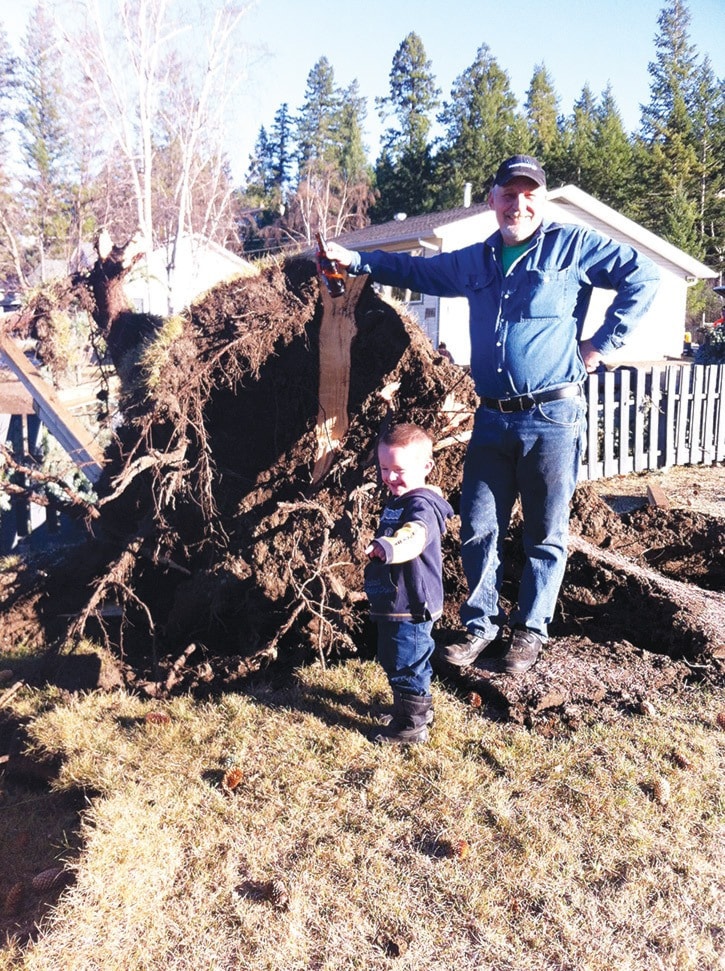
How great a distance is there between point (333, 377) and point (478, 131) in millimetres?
52171

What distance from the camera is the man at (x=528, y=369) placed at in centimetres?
344

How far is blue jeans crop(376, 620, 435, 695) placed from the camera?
3.30 meters

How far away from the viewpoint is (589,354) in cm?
349

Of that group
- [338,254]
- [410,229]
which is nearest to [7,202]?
[410,229]

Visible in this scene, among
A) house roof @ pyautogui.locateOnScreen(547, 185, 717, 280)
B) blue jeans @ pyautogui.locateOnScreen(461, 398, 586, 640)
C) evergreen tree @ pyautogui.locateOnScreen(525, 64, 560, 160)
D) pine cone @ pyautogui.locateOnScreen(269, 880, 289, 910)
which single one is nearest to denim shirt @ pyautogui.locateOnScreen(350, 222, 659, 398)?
blue jeans @ pyautogui.locateOnScreen(461, 398, 586, 640)

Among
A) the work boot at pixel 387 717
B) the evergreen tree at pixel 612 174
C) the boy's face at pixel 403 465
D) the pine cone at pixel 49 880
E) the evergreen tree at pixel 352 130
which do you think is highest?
the evergreen tree at pixel 352 130

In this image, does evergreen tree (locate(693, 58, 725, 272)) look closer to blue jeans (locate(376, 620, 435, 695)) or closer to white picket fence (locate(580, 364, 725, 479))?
white picket fence (locate(580, 364, 725, 479))

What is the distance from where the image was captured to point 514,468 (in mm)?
3705

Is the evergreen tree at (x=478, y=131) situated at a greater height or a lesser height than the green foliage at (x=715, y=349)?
greater

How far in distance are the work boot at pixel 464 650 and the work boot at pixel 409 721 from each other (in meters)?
0.36

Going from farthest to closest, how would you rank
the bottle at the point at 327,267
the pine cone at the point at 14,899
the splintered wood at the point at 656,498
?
the splintered wood at the point at 656,498, the bottle at the point at 327,267, the pine cone at the point at 14,899

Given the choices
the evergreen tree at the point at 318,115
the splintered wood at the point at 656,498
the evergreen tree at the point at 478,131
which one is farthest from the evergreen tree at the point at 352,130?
the splintered wood at the point at 656,498

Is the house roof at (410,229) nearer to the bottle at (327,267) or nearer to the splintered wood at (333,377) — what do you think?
the splintered wood at (333,377)

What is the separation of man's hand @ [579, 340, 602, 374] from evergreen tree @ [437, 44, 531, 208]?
39.4m
